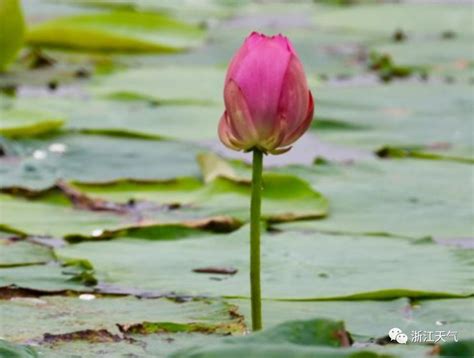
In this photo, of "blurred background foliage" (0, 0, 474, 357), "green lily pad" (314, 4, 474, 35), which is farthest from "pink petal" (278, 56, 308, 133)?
"green lily pad" (314, 4, 474, 35)

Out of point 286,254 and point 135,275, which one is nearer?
point 135,275

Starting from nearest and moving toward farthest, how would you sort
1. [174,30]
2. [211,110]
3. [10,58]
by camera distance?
[211,110], [10,58], [174,30]

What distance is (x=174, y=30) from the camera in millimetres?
3770

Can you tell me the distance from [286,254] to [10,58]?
1430mm

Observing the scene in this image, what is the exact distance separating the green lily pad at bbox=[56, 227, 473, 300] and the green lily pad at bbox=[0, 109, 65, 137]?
0.74 metres

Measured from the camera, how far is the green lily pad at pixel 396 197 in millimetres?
1889

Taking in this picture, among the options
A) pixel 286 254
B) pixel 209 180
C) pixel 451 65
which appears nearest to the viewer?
pixel 286 254

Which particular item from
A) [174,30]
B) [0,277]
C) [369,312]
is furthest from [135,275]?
[174,30]

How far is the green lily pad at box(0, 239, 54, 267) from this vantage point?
1622 millimetres

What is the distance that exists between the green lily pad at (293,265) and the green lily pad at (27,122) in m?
0.74

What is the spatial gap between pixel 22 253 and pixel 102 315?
11.8 inches

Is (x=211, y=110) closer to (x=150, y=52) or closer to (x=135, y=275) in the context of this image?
(x=150, y=52)

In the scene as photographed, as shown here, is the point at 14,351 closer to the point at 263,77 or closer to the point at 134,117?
the point at 263,77

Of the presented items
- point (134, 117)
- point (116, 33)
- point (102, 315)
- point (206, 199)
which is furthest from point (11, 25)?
point (102, 315)
